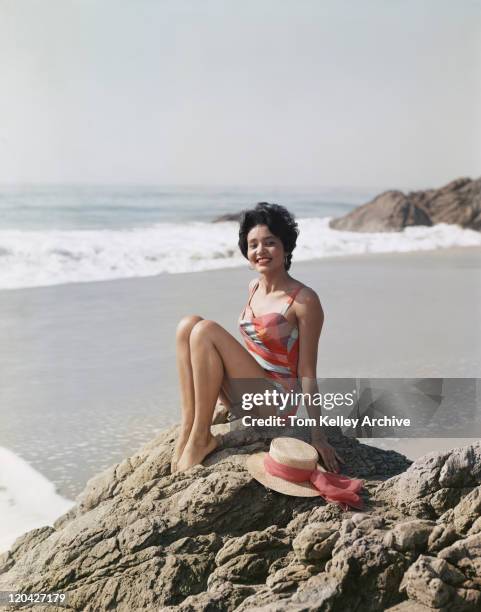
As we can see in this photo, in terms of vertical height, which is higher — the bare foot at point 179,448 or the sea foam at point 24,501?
the bare foot at point 179,448

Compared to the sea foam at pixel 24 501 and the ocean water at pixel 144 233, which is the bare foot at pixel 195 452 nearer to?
the sea foam at pixel 24 501

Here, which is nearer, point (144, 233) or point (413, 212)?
point (413, 212)

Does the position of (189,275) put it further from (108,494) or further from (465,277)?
(108,494)

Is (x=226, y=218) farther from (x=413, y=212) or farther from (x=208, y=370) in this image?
(x=208, y=370)

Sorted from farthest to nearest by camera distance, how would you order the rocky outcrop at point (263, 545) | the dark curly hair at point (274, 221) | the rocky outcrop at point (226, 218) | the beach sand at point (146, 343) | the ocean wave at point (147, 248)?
the rocky outcrop at point (226, 218) < the ocean wave at point (147, 248) < the beach sand at point (146, 343) < the dark curly hair at point (274, 221) < the rocky outcrop at point (263, 545)

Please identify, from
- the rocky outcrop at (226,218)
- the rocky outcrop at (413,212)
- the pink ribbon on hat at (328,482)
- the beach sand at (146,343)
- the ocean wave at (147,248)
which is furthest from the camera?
the rocky outcrop at (226,218)

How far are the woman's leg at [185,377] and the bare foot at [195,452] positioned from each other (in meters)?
0.04

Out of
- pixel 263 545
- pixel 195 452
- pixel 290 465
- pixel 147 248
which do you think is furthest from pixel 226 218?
pixel 263 545

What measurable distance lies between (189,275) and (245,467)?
20.6 ft

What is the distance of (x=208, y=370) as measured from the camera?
2588mm

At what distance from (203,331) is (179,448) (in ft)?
1.22

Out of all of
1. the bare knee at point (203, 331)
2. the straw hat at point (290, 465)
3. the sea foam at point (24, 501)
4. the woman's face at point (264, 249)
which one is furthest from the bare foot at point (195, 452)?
the sea foam at point (24, 501)

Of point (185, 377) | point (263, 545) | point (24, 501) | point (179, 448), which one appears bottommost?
point (24, 501)

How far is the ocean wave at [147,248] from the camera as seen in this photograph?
9.41 metres
